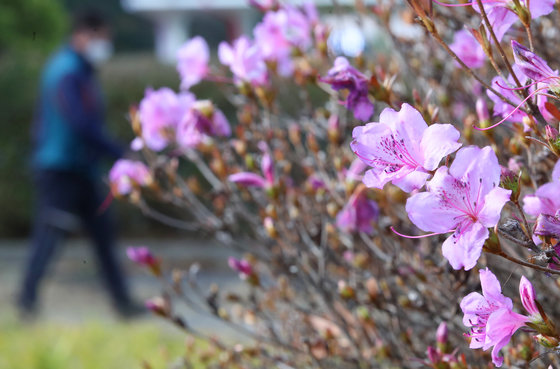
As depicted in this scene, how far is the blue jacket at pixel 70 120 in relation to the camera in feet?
15.8

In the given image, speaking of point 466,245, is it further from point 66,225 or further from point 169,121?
point 66,225

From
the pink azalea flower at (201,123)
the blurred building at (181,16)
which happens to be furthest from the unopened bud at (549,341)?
the blurred building at (181,16)

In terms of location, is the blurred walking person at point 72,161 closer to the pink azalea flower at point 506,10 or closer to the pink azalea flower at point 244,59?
the pink azalea flower at point 244,59

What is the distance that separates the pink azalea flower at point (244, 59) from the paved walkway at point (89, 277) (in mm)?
3379

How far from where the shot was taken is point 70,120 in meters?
4.83

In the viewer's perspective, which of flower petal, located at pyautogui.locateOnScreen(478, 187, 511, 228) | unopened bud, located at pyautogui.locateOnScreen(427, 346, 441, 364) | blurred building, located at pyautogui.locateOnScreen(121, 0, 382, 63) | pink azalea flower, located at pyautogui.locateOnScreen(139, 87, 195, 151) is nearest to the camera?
flower petal, located at pyautogui.locateOnScreen(478, 187, 511, 228)

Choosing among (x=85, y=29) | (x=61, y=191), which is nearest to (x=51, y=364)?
(x=61, y=191)

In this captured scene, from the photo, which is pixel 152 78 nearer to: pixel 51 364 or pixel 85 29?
pixel 85 29

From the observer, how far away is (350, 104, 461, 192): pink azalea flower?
945 mm

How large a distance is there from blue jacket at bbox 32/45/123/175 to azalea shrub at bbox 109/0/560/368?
2645 millimetres

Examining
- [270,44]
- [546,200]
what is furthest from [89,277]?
[546,200]

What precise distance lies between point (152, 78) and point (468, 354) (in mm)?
7905

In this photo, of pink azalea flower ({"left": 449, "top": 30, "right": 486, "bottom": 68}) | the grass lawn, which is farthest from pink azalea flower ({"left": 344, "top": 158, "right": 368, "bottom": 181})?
the grass lawn

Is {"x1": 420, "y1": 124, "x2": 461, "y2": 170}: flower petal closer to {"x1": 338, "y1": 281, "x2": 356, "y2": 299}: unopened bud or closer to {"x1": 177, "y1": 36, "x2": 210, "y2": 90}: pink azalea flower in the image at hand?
{"x1": 338, "y1": 281, "x2": 356, "y2": 299}: unopened bud
